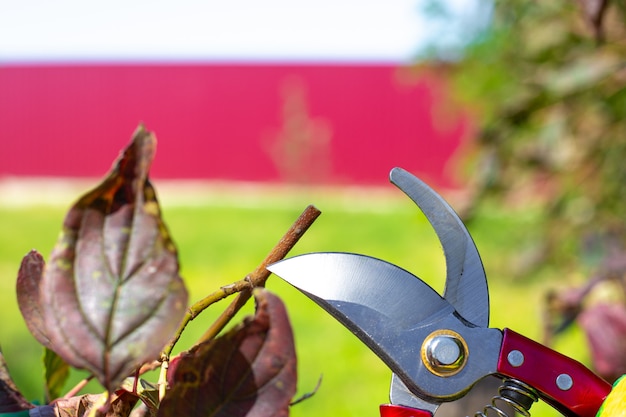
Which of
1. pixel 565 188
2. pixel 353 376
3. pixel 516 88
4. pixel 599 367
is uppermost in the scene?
pixel 516 88

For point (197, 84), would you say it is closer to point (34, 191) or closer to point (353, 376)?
point (34, 191)

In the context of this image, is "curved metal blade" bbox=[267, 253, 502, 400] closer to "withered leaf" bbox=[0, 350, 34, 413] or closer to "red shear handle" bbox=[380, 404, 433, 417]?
"red shear handle" bbox=[380, 404, 433, 417]

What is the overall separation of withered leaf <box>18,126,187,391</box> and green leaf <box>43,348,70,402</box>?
0.47 feet

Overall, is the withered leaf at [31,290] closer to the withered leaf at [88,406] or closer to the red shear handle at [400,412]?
the withered leaf at [88,406]

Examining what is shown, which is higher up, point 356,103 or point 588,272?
point 356,103

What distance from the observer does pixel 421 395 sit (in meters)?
0.39

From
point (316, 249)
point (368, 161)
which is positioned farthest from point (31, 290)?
point (368, 161)

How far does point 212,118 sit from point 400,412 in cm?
1105

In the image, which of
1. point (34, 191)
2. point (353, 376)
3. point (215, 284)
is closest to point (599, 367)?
point (353, 376)

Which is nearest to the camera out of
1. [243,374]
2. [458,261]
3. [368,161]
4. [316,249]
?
[243,374]

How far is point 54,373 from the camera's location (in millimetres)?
471

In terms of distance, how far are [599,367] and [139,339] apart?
0.56 meters

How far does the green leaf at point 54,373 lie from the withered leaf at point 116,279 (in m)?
0.14

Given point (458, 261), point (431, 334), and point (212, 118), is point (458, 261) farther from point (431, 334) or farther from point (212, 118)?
point (212, 118)
